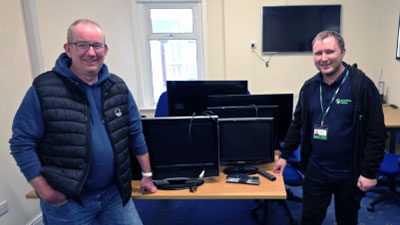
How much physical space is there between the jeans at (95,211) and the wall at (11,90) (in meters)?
0.73

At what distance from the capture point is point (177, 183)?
5.31ft

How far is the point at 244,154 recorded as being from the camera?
170 cm

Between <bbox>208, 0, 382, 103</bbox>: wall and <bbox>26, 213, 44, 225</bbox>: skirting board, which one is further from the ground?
<bbox>208, 0, 382, 103</bbox>: wall

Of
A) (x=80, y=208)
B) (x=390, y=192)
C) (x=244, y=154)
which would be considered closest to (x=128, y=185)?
(x=80, y=208)

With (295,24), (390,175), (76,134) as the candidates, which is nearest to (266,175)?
(76,134)

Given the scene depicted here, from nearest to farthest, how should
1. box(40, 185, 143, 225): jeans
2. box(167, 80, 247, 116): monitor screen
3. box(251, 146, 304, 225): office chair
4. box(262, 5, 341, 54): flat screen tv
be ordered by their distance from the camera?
1. box(40, 185, 143, 225): jeans
2. box(167, 80, 247, 116): monitor screen
3. box(251, 146, 304, 225): office chair
4. box(262, 5, 341, 54): flat screen tv

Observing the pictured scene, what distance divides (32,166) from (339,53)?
162 cm

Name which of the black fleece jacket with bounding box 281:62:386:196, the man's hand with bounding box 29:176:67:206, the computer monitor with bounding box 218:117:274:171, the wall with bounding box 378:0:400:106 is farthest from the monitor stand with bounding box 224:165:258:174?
the wall with bounding box 378:0:400:106

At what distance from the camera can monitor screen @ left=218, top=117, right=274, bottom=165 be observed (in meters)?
1.64

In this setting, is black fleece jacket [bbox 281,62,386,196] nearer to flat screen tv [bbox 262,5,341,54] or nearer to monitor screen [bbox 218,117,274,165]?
monitor screen [bbox 218,117,274,165]

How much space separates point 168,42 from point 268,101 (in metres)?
2.67

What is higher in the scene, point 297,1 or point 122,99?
point 297,1

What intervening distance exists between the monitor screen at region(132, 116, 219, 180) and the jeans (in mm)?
268

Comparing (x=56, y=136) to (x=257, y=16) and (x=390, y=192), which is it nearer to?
(x=390, y=192)
